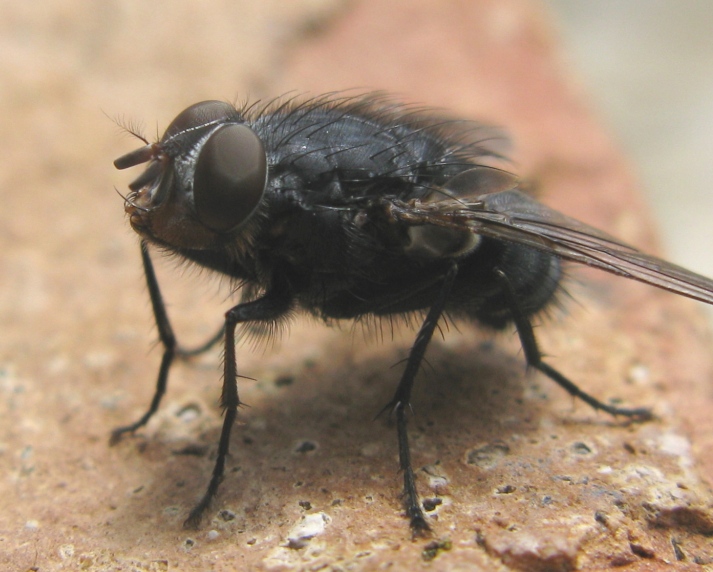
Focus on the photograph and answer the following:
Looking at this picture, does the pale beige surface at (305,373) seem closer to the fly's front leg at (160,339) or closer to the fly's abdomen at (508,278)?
the fly's front leg at (160,339)

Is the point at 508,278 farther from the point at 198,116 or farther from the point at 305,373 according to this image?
the point at 198,116

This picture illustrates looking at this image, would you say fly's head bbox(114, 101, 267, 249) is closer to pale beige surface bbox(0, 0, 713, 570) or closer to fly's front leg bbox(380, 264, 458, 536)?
fly's front leg bbox(380, 264, 458, 536)

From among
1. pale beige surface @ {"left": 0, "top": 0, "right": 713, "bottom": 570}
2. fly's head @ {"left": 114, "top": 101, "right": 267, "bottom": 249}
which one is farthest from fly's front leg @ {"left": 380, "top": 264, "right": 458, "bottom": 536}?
fly's head @ {"left": 114, "top": 101, "right": 267, "bottom": 249}

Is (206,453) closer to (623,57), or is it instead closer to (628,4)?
(623,57)

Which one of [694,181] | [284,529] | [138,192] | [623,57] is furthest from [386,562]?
[623,57]

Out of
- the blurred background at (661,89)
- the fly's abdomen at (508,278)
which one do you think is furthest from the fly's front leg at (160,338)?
the blurred background at (661,89)

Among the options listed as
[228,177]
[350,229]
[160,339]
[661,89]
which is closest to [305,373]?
[160,339]
